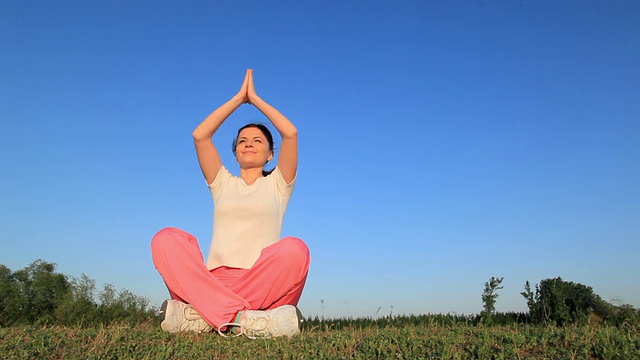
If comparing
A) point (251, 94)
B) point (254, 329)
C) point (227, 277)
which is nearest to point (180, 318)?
point (227, 277)

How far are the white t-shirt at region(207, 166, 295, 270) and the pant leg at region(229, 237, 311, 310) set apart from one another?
0.86 ft

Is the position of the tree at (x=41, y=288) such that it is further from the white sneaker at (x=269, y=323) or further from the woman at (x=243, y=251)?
the white sneaker at (x=269, y=323)

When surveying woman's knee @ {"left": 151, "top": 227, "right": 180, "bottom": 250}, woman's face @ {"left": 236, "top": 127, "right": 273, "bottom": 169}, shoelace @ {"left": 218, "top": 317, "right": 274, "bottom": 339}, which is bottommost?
shoelace @ {"left": 218, "top": 317, "right": 274, "bottom": 339}

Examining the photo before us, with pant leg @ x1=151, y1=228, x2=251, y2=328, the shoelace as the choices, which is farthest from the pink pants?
the shoelace

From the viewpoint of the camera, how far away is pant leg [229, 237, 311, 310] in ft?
15.4

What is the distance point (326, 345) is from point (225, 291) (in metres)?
1.46

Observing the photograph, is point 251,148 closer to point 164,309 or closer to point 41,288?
point 164,309

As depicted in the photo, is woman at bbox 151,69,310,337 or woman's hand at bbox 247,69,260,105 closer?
woman at bbox 151,69,310,337

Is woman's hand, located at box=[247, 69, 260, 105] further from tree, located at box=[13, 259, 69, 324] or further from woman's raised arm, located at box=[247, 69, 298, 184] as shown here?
tree, located at box=[13, 259, 69, 324]

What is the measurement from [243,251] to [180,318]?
830 mm

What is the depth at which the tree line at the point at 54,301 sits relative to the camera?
7.58 meters

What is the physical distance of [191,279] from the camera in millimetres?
4715

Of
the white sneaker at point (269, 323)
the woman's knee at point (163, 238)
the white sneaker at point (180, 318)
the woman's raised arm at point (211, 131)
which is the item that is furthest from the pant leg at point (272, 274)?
the woman's raised arm at point (211, 131)

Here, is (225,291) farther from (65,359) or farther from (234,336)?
(65,359)
